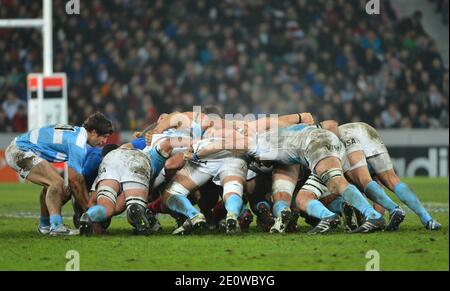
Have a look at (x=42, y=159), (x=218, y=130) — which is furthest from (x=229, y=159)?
(x=42, y=159)

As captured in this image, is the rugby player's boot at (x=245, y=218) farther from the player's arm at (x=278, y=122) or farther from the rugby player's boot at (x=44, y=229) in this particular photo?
the rugby player's boot at (x=44, y=229)

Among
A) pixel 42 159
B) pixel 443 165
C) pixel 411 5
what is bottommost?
pixel 443 165

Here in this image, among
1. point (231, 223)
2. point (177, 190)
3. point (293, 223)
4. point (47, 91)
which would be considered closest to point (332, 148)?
point (293, 223)

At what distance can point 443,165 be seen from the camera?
20109 millimetres

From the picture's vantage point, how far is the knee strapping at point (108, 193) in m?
9.37

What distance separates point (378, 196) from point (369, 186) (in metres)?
0.14

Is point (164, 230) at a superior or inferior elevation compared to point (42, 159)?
→ inferior

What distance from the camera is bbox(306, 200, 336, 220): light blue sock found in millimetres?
9141

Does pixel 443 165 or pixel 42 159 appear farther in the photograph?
pixel 443 165
